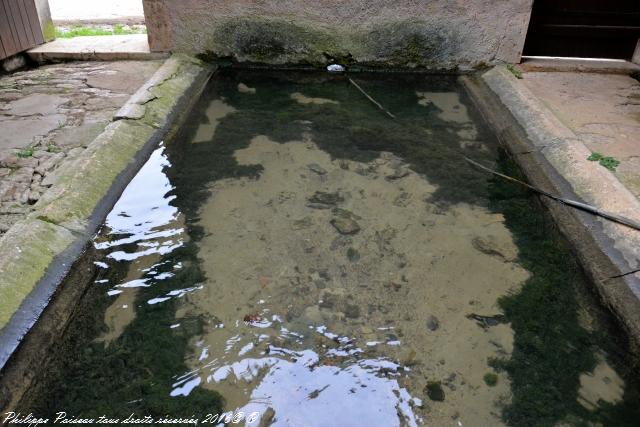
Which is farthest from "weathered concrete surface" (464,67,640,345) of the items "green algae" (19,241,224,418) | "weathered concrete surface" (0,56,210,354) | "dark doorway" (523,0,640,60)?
"weathered concrete surface" (0,56,210,354)

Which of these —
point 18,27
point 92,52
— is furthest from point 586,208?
point 18,27

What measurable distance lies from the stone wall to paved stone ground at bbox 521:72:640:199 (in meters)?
0.69

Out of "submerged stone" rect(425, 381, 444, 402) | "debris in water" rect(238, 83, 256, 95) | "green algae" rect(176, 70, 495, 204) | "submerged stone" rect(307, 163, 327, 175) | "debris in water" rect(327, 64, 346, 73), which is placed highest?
"debris in water" rect(327, 64, 346, 73)

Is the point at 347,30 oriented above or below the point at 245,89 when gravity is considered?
above

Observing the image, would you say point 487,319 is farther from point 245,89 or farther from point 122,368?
point 245,89

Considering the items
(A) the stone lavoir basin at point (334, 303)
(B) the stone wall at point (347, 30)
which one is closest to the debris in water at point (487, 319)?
(A) the stone lavoir basin at point (334, 303)

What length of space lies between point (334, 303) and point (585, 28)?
5068mm

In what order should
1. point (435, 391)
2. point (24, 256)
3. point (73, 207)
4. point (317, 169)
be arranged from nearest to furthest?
1. point (435, 391)
2. point (24, 256)
3. point (73, 207)
4. point (317, 169)

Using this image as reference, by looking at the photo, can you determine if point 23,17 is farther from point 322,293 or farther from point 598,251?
point 598,251

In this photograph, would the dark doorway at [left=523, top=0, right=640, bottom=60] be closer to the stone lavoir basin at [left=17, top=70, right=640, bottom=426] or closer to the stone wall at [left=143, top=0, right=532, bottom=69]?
the stone wall at [left=143, top=0, right=532, bottom=69]

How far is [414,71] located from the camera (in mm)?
5547

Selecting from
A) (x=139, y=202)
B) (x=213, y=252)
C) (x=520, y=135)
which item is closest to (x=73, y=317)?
(x=213, y=252)

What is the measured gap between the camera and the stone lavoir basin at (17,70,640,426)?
1804 millimetres

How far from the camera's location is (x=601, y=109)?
4039 mm
